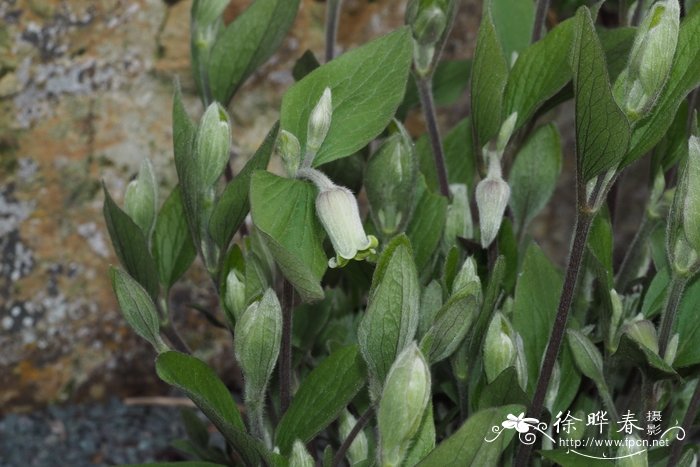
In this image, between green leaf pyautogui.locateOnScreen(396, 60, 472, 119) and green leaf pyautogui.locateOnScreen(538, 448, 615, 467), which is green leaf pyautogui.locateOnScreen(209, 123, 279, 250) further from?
green leaf pyautogui.locateOnScreen(396, 60, 472, 119)

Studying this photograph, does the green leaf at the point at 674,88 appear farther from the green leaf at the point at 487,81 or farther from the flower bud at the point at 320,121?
the flower bud at the point at 320,121

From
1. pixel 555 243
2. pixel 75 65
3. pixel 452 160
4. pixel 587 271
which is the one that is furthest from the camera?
pixel 555 243

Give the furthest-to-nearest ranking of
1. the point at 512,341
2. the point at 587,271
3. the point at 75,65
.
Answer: the point at 75,65 < the point at 587,271 < the point at 512,341

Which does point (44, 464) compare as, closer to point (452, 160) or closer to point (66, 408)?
point (66, 408)

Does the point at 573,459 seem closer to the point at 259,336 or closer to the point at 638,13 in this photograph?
the point at 259,336

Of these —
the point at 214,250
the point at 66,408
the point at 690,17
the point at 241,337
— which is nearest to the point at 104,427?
the point at 66,408

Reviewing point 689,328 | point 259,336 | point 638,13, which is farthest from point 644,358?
point 638,13

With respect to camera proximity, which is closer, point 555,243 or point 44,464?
point 44,464

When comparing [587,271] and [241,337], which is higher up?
[241,337]
